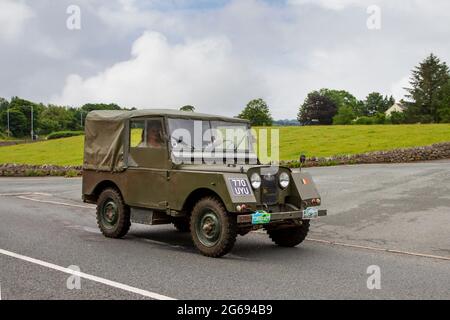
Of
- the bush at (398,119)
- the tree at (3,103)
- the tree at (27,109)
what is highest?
the tree at (3,103)

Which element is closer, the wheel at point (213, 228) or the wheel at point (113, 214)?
the wheel at point (213, 228)

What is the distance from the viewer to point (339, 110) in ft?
341

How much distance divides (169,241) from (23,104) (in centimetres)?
12739

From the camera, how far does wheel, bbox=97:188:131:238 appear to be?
939 centimetres

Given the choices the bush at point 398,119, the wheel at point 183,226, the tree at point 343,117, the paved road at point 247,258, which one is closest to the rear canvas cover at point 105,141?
the paved road at point 247,258

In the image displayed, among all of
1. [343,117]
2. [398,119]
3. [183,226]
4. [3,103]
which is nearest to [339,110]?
[343,117]

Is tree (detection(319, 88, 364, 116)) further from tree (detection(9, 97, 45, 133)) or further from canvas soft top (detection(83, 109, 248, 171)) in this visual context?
canvas soft top (detection(83, 109, 248, 171))

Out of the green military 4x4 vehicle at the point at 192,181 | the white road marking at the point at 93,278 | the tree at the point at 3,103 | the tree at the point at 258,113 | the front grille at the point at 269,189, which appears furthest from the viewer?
the tree at the point at 3,103

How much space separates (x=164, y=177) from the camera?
8.52 metres

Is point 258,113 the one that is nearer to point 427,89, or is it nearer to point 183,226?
point 427,89

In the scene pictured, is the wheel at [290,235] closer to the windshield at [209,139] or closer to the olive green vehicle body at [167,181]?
the olive green vehicle body at [167,181]

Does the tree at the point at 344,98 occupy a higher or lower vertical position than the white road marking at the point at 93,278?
higher

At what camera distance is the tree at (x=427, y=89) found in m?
81.3
